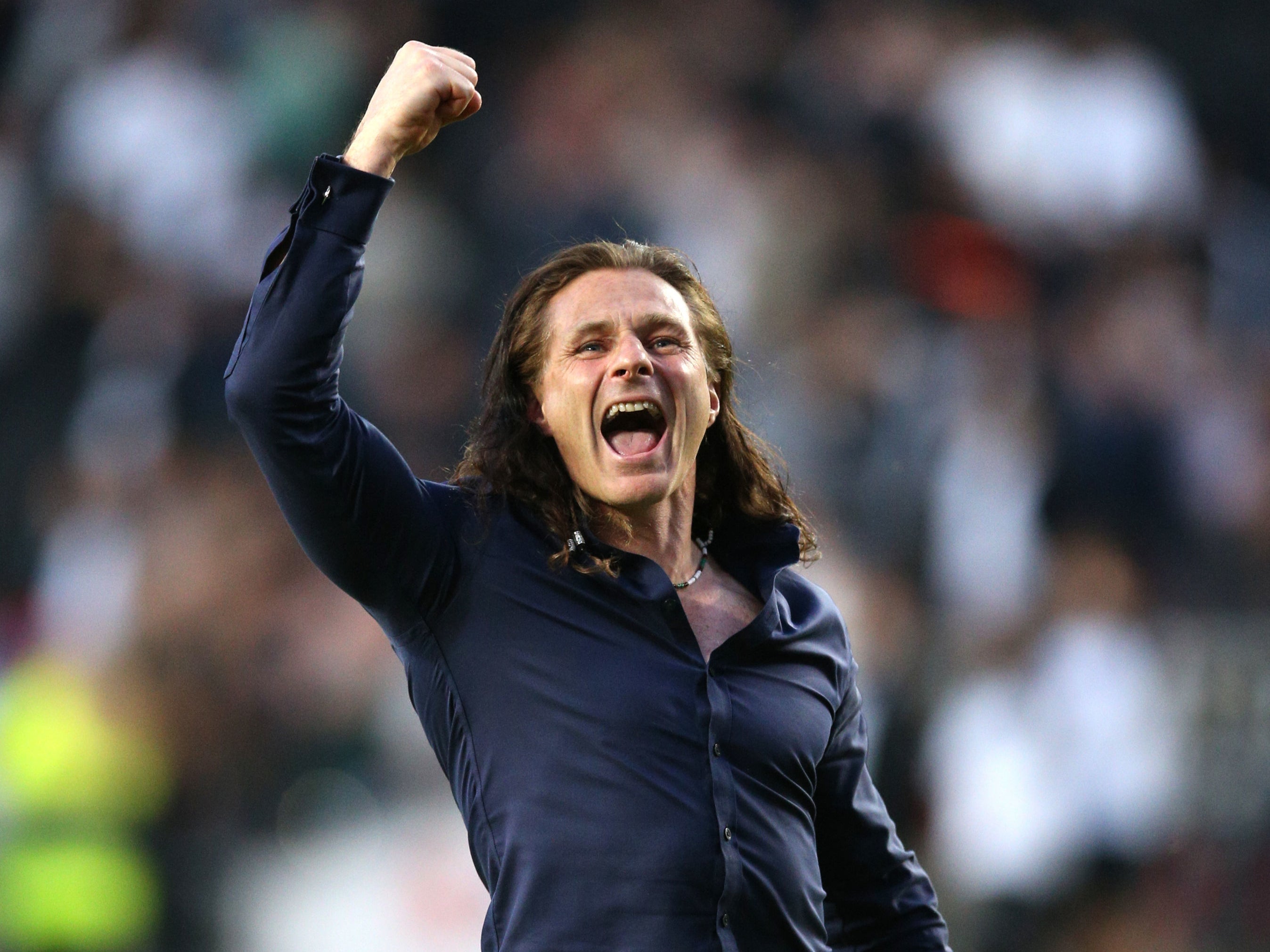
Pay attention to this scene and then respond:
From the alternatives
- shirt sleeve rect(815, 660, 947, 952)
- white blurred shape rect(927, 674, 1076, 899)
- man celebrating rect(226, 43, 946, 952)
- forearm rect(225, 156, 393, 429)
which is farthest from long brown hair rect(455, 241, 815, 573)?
white blurred shape rect(927, 674, 1076, 899)

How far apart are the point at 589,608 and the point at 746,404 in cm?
346

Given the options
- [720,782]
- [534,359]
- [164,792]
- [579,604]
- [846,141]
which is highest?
[846,141]

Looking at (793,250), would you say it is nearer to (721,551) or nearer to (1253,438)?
(1253,438)

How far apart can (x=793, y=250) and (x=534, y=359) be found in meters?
4.20

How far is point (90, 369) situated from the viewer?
7039 mm

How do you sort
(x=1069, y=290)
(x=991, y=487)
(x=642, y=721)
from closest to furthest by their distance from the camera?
(x=642, y=721), (x=991, y=487), (x=1069, y=290)

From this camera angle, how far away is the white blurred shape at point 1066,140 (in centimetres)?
742

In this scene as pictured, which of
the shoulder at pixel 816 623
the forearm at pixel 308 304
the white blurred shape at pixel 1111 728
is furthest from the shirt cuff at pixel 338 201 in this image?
the white blurred shape at pixel 1111 728

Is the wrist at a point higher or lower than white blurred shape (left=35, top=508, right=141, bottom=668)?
higher

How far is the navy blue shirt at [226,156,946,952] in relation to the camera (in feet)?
7.68

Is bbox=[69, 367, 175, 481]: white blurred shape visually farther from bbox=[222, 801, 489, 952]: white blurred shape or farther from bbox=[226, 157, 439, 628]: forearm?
bbox=[226, 157, 439, 628]: forearm

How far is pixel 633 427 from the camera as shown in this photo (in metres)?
3.01

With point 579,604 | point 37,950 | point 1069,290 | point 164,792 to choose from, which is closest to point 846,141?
point 1069,290

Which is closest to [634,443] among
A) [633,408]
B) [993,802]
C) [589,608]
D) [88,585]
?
[633,408]
